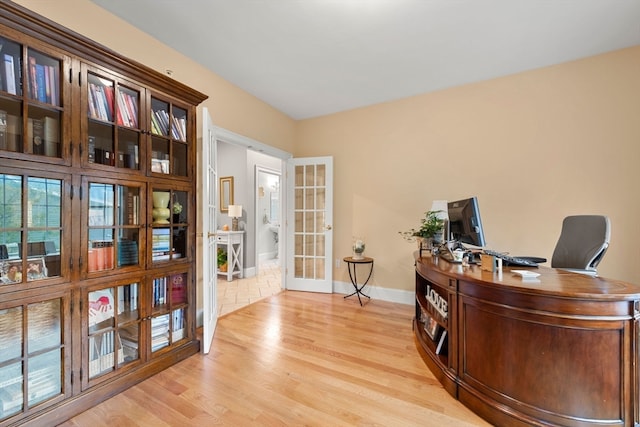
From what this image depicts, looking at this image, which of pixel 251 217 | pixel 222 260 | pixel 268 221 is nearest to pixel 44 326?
pixel 222 260

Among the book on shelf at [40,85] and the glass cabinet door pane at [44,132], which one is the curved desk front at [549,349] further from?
the book on shelf at [40,85]

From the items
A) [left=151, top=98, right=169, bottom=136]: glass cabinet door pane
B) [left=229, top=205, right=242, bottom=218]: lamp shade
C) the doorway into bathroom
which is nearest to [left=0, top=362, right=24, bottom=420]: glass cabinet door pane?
[left=151, top=98, right=169, bottom=136]: glass cabinet door pane

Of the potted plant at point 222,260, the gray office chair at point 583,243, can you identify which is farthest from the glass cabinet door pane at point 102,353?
the gray office chair at point 583,243

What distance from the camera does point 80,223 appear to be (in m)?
1.63

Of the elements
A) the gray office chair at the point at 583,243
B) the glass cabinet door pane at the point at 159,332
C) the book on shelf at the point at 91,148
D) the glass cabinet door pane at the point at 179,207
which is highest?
the book on shelf at the point at 91,148

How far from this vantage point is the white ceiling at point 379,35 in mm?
2029

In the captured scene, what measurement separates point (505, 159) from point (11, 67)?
4.22 m

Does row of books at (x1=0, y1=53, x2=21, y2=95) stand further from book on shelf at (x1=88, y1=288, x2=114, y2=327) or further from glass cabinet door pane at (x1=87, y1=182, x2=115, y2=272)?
book on shelf at (x1=88, y1=288, x2=114, y2=327)

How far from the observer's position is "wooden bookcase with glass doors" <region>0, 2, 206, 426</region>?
4.62 ft

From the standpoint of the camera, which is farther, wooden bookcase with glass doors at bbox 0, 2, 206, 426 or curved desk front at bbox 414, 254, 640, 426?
wooden bookcase with glass doors at bbox 0, 2, 206, 426

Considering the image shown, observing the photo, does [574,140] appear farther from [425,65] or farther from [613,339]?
[613,339]

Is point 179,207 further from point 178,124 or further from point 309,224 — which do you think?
point 309,224

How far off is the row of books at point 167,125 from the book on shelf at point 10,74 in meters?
0.74

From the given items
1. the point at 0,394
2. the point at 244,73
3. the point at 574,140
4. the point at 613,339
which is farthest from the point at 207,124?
the point at 574,140
